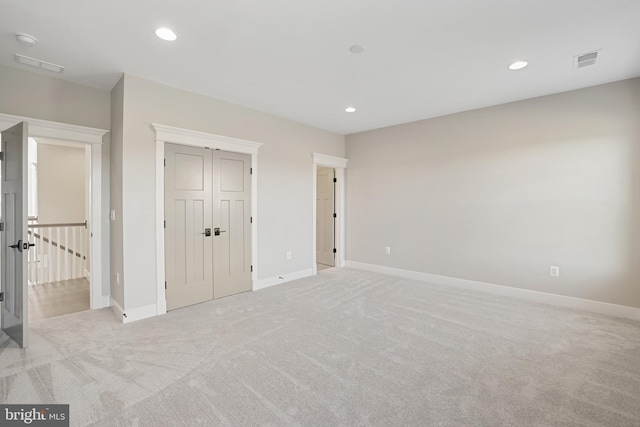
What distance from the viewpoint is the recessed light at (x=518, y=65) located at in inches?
115

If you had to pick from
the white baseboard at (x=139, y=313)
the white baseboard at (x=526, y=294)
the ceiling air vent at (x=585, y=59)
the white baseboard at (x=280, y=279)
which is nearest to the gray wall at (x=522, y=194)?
the white baseboard at (x=526, y=294)

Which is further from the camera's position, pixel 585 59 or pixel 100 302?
pixel 100 302

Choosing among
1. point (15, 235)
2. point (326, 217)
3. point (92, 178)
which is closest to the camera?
point (15, 235)

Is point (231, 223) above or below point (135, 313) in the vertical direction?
above

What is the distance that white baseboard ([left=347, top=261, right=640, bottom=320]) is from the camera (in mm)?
3348

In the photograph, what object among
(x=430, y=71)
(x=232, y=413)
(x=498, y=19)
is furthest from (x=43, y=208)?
(x=498, y=19)

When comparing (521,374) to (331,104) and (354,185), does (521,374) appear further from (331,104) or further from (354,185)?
(354,185)

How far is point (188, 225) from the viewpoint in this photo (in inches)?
145

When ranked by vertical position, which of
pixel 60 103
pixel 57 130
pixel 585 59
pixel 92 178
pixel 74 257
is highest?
pixel 585 59

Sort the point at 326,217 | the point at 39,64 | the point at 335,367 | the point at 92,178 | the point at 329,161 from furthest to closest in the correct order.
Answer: the point at 326,217
the point at 329,161
the point at 92,178
the point at 39,64
the point at 335,367

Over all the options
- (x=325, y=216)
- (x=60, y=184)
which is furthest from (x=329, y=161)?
(x=60, y=184)

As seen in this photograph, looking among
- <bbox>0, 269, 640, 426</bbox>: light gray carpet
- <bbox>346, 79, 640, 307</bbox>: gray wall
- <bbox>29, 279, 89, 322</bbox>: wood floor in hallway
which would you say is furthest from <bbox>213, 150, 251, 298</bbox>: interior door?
<bbox>346, 79, 640, 307</bbox>: gray wall

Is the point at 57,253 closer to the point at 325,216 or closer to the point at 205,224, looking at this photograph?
the point at 205,224

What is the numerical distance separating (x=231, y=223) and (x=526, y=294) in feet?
14.0
